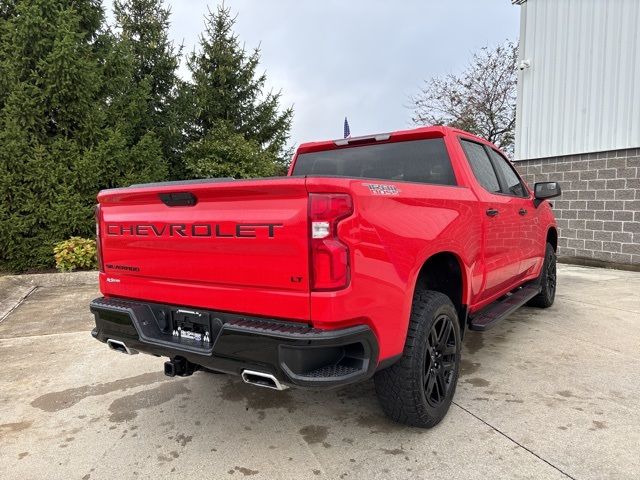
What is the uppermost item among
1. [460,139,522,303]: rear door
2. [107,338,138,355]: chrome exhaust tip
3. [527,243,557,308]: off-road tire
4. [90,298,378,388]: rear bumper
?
[460,139,522,303]: rear door

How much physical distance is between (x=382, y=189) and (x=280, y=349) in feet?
3.04

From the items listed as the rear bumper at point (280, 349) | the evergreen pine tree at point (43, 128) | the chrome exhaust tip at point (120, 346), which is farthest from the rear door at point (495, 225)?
the evergreen pine tree at point (43, 128)

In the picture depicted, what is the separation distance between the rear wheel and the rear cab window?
3.40 ft

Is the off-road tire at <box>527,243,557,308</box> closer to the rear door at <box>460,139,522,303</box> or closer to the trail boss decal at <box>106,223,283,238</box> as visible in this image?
the rear door at <box>460,139,522,303</box>

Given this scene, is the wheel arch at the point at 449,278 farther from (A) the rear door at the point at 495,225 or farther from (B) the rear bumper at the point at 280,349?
(B) the rear bumper at the point at 280,349

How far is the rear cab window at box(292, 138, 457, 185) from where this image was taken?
10.8ft

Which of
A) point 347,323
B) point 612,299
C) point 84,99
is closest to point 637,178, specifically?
point 612,299

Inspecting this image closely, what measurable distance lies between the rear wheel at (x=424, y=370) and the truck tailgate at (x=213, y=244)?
0.75 m

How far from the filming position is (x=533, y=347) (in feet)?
13.5

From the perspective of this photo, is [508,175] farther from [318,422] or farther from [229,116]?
[229,116]

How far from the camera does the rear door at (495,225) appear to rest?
339 centimetres

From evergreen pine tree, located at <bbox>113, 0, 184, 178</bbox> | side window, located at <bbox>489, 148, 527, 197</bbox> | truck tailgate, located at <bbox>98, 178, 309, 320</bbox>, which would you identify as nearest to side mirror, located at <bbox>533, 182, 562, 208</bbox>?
side window, located at <bbox>489, 148, 527, 197</bbox>

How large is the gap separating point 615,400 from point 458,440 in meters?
1.30

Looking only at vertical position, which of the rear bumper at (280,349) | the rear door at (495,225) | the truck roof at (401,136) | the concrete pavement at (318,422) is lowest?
the concrete pavement at (318,422)
